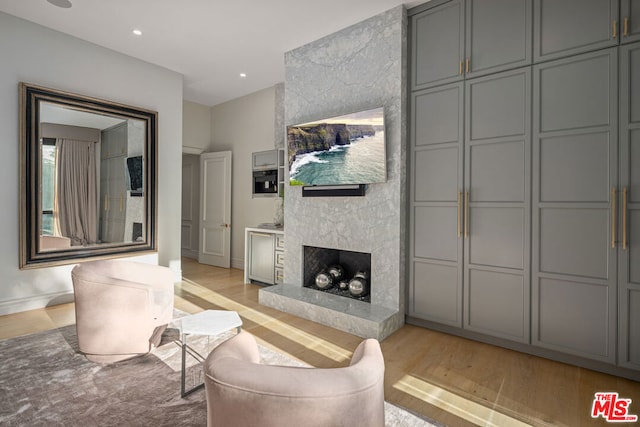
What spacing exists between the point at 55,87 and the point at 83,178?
3.50 ft

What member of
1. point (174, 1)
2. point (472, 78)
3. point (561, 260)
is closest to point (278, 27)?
point (174, 1)

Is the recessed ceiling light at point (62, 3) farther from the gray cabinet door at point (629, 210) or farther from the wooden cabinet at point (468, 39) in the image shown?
the gray cabinet door at point (629, 210)

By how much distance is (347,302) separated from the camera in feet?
11.4

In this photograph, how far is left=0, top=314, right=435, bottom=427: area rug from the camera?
5.94 feet

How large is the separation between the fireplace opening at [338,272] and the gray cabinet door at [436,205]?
572 mm

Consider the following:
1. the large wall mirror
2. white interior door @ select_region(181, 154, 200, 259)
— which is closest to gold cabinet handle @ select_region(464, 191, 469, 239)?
the large wall mirror

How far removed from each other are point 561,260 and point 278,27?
3617mm

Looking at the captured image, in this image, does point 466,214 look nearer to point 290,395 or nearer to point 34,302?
point 290,395

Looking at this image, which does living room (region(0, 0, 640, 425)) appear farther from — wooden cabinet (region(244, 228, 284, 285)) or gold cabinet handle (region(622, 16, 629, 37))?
gold cabinet handle (region(622, 16, 629, 37))

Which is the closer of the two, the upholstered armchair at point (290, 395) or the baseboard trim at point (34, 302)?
the upholstered armchair at point (290, 395)

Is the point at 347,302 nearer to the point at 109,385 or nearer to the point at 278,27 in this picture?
the point at 109,385

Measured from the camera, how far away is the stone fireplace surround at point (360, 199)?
127 inches

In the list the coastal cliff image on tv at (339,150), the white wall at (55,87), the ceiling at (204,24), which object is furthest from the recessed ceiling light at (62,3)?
the coastal cliff image on tv at (339,150)

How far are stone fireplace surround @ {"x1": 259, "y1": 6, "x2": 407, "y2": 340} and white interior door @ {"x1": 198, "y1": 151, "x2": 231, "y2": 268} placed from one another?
247 cm
